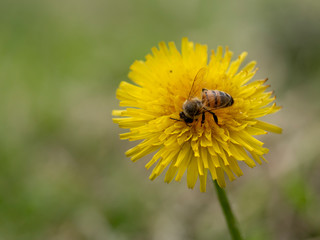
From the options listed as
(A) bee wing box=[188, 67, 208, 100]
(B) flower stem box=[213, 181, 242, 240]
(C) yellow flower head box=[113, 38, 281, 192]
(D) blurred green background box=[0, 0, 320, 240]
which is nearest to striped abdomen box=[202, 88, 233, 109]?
(C) yellow flower head box=[113, 38, 281, 192]

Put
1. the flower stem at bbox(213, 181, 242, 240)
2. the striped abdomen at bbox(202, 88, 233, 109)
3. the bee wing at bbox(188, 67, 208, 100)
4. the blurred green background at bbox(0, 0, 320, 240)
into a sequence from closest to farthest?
1. the striped abdomen at bbox(202, 88, 233, 109)
2. the flower stem at bbox(213, 181, 242, 240)
3. the bee wing at bbox(188, 67, 208, 100)
4. the blurred green background at bbox(0, 0, 320, 240)

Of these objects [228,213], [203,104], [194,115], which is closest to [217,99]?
[203,104]

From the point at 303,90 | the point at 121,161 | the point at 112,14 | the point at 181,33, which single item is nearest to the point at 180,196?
the point at 121,161

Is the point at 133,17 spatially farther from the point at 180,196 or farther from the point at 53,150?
the point at 180,196

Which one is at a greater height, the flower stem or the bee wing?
the bee wing

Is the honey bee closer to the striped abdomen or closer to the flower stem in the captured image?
the striped abdomen

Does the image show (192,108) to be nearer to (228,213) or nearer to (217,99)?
(217,99)

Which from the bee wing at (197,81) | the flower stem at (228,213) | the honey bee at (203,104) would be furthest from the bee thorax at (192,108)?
the flower stem at (228,213)

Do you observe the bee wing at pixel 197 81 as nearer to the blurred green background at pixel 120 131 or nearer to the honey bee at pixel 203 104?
the honey bee at pixel 203 104
